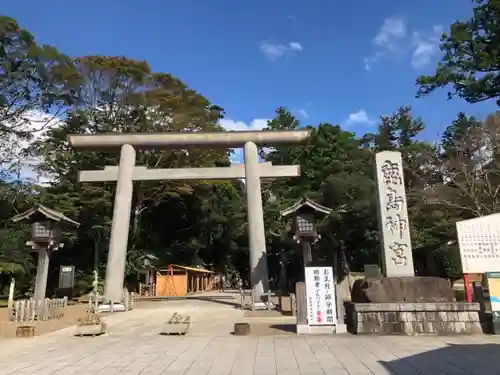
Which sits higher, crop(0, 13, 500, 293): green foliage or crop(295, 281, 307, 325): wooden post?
crop(0, 13, 500, 293): green foliage

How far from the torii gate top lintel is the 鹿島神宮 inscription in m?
8.23

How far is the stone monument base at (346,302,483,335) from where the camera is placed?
8.45 metres

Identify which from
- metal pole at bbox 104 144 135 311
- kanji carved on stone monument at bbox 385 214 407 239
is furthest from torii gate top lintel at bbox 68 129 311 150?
kanji carved on stone monument at bbox 385 214 407 239

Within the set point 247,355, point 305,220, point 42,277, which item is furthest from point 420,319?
point 42,277

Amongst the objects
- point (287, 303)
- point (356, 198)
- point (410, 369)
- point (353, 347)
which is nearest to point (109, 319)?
point (287, 303)

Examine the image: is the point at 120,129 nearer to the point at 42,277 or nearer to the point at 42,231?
the point at 42,231

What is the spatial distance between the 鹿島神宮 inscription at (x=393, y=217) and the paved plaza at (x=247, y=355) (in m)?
1.87

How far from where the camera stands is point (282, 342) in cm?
778

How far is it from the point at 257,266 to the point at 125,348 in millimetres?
8852

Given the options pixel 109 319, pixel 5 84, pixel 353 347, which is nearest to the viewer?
pixel 353 347

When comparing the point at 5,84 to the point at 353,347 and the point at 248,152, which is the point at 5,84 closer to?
the point at 248,152

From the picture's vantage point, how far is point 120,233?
54.6ft

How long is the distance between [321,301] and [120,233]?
10.5 meters

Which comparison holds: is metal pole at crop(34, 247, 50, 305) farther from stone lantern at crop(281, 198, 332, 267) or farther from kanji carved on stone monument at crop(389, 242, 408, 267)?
kanji carved on stone monument at crop(389, 242, 408, 267)
